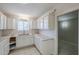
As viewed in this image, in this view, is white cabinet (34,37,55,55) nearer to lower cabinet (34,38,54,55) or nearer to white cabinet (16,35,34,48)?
lower cabinet (34,38,54,55)

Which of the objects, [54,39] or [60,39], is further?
[54,39]

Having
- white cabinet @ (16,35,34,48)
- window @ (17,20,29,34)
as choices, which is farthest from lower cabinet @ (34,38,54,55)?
window @ (17,20,29,34)

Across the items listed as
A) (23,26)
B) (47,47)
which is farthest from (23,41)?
(47,47)

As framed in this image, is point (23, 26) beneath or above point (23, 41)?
above

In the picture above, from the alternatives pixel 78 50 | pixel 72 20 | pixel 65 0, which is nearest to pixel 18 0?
pixel 65 0

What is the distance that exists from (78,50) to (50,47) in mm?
963

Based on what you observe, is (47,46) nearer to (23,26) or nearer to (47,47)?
(47,47)

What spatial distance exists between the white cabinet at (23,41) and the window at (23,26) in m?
0.31

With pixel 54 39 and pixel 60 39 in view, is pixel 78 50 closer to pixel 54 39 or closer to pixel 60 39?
pixel 60 39

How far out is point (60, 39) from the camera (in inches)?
81.6

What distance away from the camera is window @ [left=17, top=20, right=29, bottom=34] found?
3.39 meters

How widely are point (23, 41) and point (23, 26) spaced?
2.34ft

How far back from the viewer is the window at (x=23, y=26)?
3.39 meters

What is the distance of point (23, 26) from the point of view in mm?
3502
